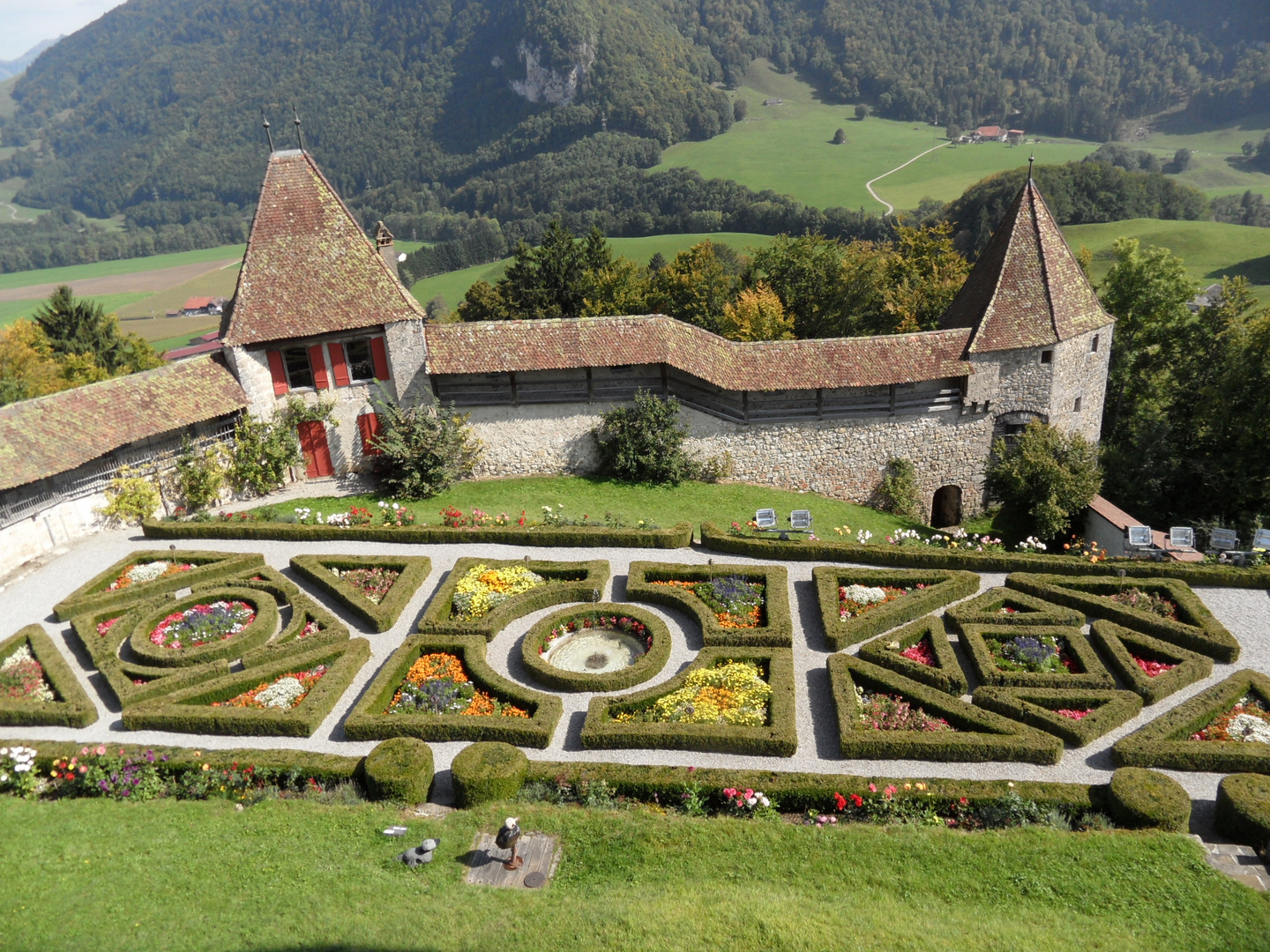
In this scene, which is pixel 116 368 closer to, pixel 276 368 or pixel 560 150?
pixel 276 368

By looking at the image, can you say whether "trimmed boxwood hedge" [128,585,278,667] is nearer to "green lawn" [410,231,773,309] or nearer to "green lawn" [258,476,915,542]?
"green lawn" [258,476,915,542]

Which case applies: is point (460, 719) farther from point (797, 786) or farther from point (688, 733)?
point (797, 786)

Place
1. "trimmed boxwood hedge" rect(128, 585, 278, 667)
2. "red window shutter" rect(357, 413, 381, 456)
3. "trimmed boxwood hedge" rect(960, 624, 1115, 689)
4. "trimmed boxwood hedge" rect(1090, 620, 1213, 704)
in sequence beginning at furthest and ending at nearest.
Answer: "red window shutter" rect(357, 413, 381, 456) → "trimmed boxwood hedge" rect(128, 585, 278, 667) → "trimmed boxwood hedge" rect(960, 624, 1115, 689) → "trimmed boxwood hedge" rect(1090, 620, 1213, 704)

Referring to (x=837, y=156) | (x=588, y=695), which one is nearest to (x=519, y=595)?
(x=588, y=695)

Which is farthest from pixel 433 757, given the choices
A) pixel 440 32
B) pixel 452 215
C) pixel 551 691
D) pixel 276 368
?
pixel 440 32

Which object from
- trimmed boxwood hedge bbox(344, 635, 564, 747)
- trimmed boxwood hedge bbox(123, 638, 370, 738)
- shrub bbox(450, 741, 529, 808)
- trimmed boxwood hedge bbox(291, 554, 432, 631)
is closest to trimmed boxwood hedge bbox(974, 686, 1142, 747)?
trimmed boxwood hedge bbox(344, 635, 564, 747)

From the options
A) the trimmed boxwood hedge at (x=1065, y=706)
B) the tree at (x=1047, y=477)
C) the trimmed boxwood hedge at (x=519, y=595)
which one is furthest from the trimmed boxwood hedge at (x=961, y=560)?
the trimmed boxwood hedge at (x=1065, y=706)
